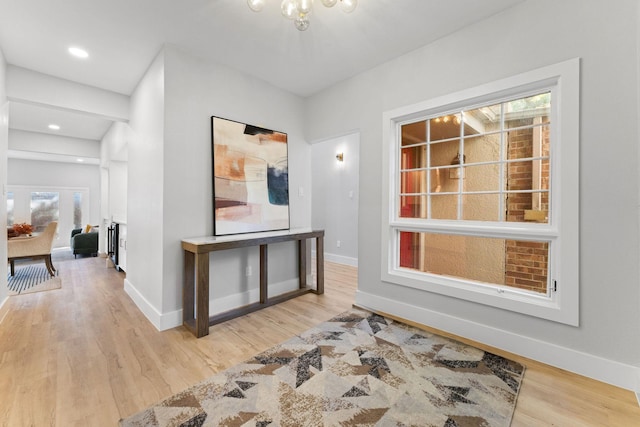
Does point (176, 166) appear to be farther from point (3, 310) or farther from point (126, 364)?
point (3, 310)

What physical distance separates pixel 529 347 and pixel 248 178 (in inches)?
115

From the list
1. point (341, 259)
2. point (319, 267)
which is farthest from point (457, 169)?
point (341, 259)

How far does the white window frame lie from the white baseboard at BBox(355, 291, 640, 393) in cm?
21

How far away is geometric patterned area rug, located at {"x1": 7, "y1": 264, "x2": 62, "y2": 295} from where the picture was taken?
3.63 m

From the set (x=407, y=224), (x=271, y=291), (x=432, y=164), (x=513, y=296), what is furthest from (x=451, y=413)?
(x=271, y=291)

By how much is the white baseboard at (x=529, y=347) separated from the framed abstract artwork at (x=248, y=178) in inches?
66.3

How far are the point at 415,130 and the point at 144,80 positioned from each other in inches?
118

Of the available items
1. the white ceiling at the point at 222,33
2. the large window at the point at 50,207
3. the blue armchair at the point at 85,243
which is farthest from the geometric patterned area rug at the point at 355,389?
the large window at the point at 50,207

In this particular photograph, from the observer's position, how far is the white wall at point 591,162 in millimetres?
1677

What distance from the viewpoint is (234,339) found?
2354 millimetres

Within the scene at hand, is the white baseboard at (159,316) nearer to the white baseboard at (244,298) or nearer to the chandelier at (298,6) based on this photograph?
the white baseboard at (244,298)

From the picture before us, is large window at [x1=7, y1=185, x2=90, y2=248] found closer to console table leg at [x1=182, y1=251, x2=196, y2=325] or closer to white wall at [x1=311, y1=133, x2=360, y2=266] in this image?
white wall at [x1=311, y1=133, x2=360, y2=266]

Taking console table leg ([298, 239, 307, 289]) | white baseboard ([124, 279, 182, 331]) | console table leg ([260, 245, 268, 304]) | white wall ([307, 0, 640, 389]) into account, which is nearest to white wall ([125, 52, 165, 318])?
white baseboard ([124, 279, 182, 331])

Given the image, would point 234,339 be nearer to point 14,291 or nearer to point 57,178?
point 14,291
